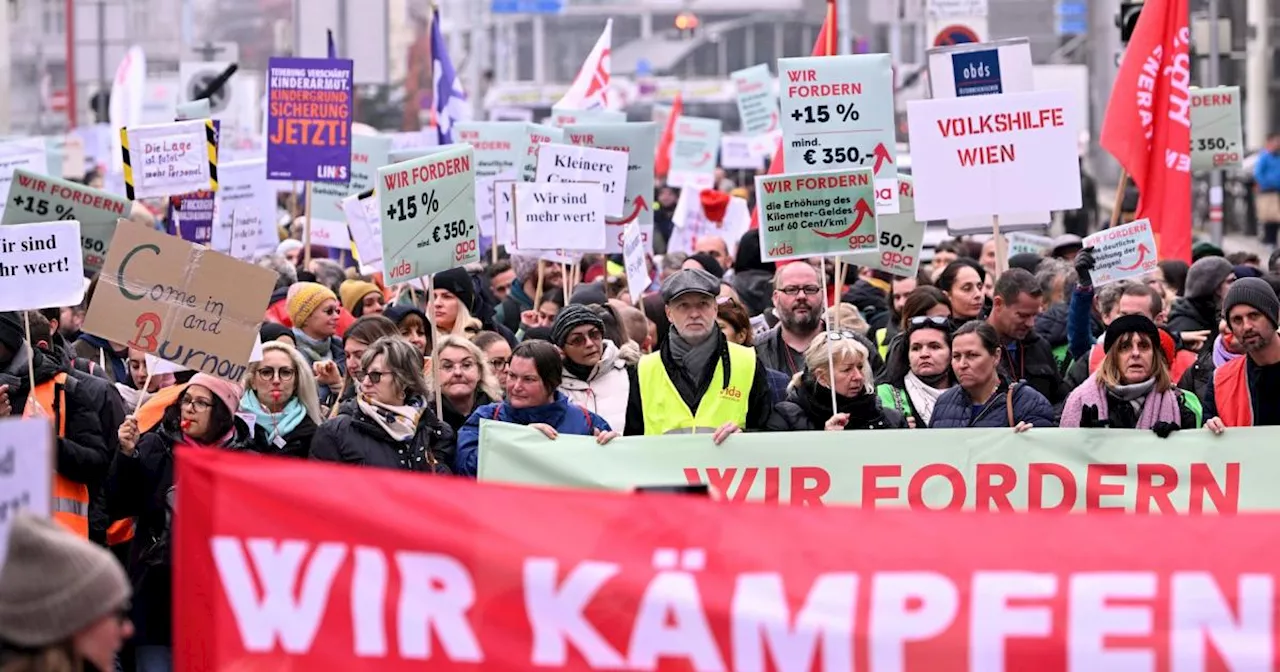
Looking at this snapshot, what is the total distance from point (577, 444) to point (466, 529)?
2.61 metres

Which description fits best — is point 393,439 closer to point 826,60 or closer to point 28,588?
point 28,588

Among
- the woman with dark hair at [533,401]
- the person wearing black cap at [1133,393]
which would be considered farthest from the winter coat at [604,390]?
the person wearing black cap at [1133,393]

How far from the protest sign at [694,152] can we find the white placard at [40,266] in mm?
12229

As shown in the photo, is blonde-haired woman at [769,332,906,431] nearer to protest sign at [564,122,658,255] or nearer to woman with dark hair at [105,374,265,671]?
woman with dark hair at [105,374,265,671]

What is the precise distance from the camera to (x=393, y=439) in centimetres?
755

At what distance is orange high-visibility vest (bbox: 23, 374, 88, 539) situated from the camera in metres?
7.59

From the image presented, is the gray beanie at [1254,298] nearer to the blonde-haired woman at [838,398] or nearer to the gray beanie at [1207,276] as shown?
the blonde-haired woman at [838,398]

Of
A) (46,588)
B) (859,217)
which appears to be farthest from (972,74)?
(46,588)

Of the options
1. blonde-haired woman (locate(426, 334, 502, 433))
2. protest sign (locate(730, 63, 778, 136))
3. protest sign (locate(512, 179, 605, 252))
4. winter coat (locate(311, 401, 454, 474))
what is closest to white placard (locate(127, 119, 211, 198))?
protest sign (locate(512, 179, 605, 252))


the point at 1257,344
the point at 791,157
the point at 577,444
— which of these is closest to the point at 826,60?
the point at 791,157

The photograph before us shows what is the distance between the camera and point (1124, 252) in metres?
11.1

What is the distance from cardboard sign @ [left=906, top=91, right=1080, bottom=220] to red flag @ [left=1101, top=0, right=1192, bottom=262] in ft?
6.86

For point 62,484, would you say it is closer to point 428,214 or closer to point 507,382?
point 507,382

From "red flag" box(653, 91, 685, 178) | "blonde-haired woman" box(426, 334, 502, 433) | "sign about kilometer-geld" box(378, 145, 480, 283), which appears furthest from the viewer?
"red flag" box(653, 91, 685, 178)
